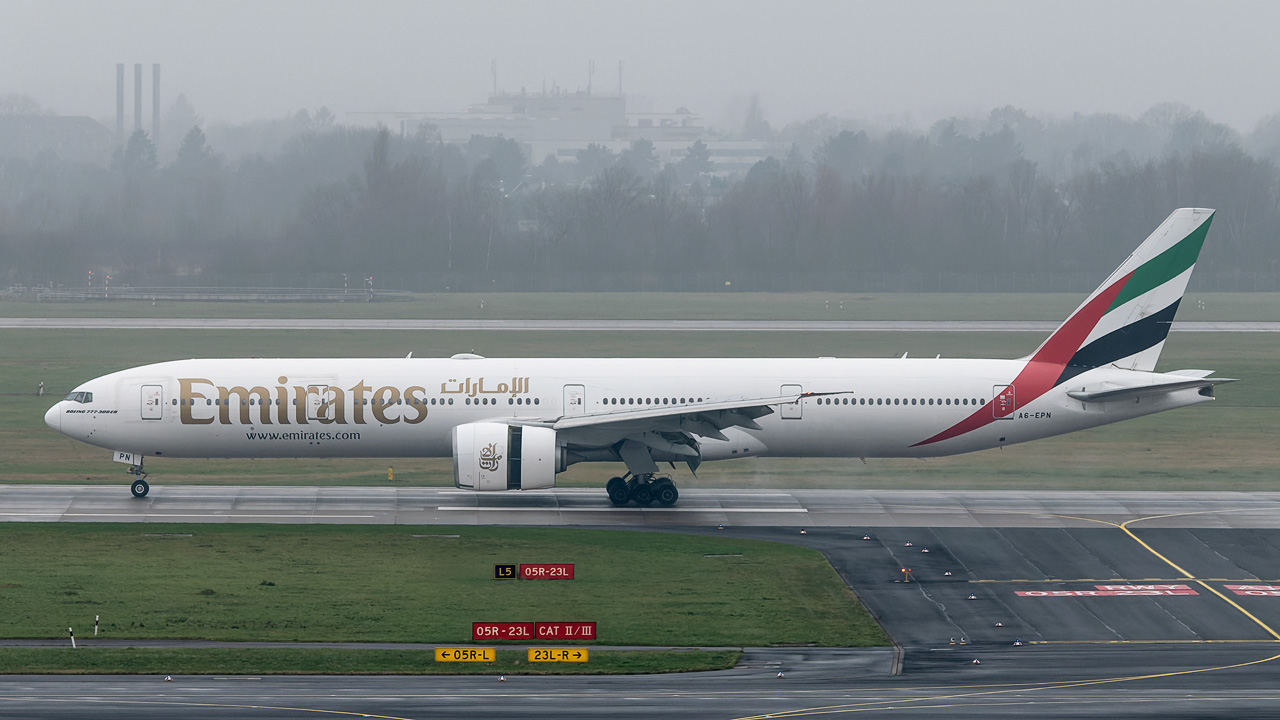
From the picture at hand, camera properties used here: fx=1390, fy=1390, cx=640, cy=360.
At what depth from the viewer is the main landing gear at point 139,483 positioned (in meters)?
38.9

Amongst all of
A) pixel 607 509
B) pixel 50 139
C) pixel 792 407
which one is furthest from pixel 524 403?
pixel 50 139

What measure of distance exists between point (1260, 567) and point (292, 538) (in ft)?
74.8

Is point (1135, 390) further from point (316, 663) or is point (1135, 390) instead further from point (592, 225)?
point (592, 225)

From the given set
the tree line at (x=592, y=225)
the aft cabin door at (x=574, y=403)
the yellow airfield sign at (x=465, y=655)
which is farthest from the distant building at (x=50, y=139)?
the yellow airfield sign at (x=465, y=655)

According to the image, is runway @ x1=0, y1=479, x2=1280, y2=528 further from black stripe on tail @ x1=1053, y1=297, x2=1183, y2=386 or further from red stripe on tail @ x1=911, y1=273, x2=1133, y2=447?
black stripe on tail @ x1=1053, y1=297, x2=1183, y2=386

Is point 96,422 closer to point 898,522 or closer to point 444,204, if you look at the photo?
point 898,522

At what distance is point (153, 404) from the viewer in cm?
3878

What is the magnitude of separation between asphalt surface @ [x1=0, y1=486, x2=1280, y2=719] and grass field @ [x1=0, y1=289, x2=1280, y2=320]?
5641 cm

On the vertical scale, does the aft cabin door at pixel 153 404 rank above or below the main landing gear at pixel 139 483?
above

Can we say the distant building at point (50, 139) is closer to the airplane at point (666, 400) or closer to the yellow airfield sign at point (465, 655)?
the airplane at point (666, 400)

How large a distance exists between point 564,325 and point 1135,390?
52.6 metres

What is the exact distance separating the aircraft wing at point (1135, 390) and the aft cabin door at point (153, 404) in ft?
84.2

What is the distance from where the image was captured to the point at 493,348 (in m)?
74.4

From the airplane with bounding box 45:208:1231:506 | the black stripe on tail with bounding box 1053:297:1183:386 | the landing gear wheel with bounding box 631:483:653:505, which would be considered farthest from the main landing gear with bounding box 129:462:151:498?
the black stripe on tail with bounding box 1053:297:1183:386
